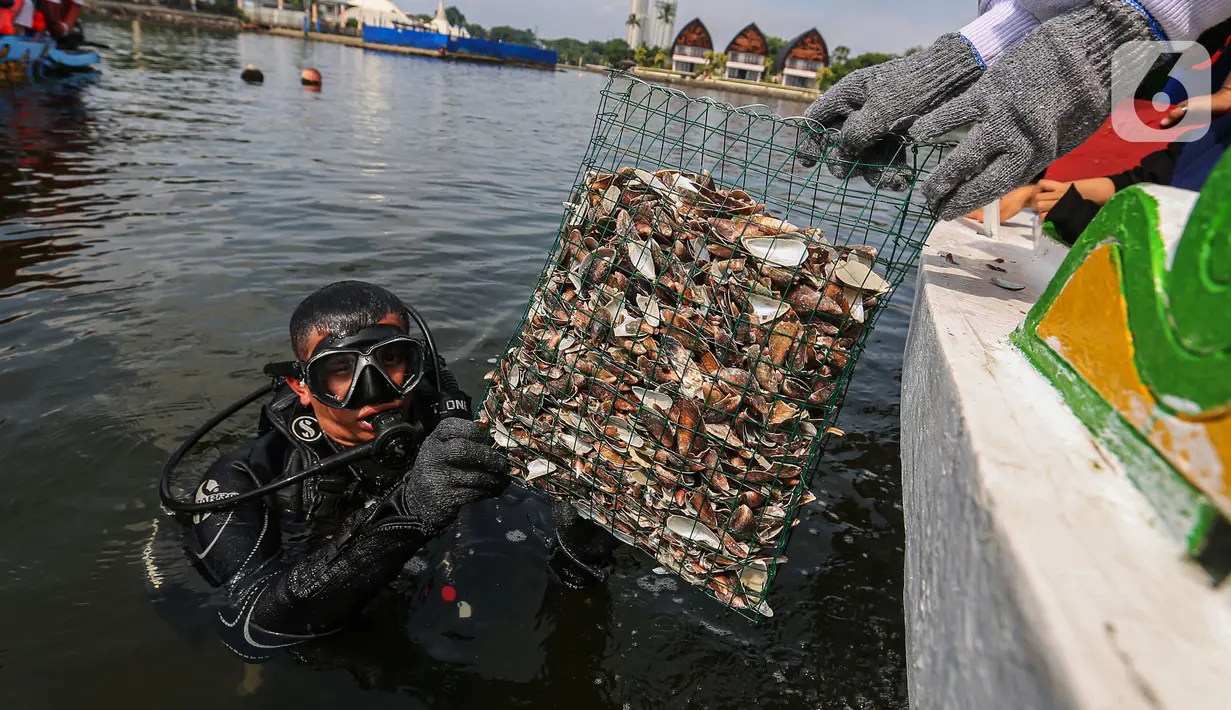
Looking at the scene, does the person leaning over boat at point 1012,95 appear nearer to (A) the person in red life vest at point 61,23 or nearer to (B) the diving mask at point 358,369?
(B) the diving mask at point 358,369

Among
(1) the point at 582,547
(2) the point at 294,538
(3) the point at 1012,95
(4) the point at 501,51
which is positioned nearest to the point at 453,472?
(1) the point at 582,547

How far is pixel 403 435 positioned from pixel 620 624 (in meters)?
1.57

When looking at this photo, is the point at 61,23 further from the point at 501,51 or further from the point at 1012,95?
the point at 501,51

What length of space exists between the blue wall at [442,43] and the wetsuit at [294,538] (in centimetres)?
9032

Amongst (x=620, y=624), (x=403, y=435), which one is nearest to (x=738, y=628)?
(x=620, y=624)

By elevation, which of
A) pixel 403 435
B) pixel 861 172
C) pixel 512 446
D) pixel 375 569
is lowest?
pixel 375 569

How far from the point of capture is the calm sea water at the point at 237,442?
121 inches

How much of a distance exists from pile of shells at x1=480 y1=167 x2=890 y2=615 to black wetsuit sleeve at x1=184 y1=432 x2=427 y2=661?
96 centimetres

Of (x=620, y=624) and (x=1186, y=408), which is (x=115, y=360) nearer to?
(x=620, y=624)

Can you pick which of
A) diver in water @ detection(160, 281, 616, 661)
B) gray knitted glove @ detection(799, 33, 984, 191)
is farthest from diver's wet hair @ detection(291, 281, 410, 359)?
gray knitted glove @ detection(799, 33, 984, 191)

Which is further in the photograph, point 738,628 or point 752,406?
point 738,628

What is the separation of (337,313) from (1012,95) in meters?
2.99

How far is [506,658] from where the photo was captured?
3.20m

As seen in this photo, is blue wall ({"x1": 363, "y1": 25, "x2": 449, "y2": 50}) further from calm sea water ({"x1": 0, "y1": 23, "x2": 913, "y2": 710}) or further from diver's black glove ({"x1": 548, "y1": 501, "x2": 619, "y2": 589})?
diver's black glove ({"x1": 548, "y1": 501, "x2": 619, "y2": 589})
